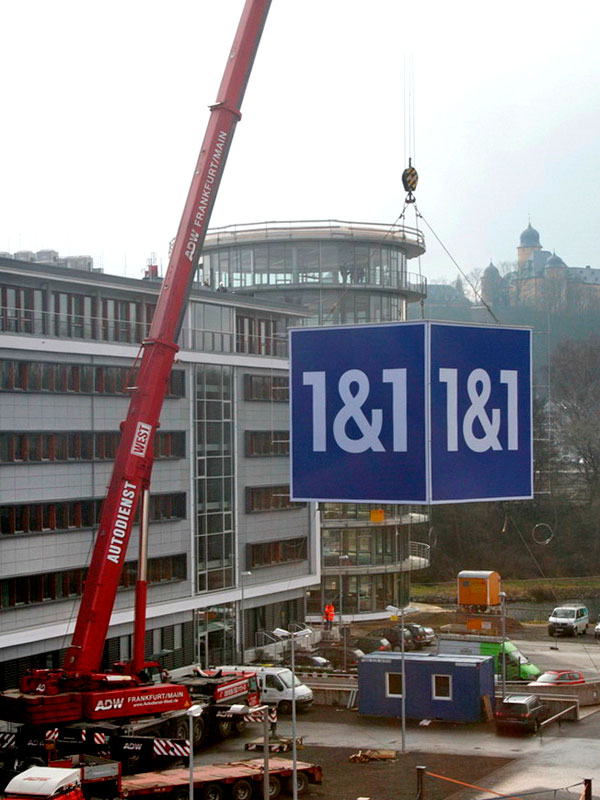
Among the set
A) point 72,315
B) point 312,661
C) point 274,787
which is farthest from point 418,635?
point 274,787

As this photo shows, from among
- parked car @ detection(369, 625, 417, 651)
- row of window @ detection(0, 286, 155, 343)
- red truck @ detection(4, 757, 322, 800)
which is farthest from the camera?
parked car @ detection(369, 625, 417, 651)

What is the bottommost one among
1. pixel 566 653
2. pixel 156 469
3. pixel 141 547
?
pixel 566 653

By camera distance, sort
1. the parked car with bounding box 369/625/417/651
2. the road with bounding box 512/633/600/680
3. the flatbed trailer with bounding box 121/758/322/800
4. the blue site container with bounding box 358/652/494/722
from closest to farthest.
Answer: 1. the flatbed trailer with bounding box 121/758/322/800
2. the blue site container with bounding box 358/652/494/722
3. the road with bounding box 512/633/600/680
4. the parked car with bounding box 369/625/417/651

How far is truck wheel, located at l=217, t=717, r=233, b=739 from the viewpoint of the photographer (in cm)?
3017

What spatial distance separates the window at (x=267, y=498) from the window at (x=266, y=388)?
3.55 metres

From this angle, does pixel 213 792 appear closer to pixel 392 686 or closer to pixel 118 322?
pixel 392 686

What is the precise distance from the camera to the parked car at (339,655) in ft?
144

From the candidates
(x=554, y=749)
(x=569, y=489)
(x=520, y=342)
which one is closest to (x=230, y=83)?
(x=520, y=342)

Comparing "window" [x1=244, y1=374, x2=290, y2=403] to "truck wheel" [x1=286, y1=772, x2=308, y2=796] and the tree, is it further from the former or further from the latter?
the tree

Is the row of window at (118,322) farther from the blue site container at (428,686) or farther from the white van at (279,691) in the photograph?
the blue site container at (428,686)

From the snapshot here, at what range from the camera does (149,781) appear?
23703 millimetres

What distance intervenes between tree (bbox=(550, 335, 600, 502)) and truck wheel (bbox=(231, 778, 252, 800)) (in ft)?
219

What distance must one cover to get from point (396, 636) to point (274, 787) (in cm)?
2628

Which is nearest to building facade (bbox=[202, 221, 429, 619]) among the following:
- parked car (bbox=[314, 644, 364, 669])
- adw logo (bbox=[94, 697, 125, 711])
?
parked car (bbox=[314, 644, 364, 669])
